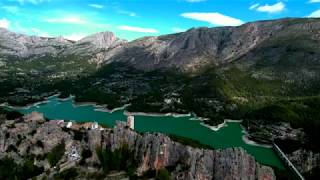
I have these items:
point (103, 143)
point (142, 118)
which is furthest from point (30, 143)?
point (142, 118)

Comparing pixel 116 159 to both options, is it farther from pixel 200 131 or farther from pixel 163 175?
pixel 200 131

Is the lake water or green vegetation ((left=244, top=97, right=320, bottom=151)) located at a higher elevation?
green vegetation ((left=244, top=97, right=320, bottom=151))

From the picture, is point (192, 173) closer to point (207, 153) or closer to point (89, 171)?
point (207, 153)

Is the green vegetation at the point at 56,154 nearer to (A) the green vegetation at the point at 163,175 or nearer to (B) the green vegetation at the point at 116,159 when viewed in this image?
(B) the green vegetation at the point at 116,159

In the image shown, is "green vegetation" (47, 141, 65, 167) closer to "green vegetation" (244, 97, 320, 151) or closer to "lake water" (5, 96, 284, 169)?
"lake water" (5, 96, 284, 169)

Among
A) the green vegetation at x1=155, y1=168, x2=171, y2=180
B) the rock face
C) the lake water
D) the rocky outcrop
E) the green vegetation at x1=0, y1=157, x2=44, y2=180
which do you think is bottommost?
the lake water

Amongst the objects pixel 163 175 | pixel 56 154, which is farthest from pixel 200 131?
pixel 163 175

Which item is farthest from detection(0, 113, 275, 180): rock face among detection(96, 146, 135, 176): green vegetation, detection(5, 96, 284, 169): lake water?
detection(5, 96, 284, 169): lake water
